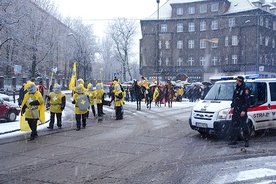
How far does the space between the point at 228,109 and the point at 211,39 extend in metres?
51.0

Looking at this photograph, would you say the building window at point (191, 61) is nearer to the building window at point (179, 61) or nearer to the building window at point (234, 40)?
the building window at point (179, 61)

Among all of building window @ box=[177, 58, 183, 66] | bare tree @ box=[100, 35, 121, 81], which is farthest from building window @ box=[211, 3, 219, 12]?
bare tree @ box=[100, 35, 121, 81]

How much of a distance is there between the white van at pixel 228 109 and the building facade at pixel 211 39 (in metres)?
43.9

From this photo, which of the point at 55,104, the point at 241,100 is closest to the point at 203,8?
the point at 55,104

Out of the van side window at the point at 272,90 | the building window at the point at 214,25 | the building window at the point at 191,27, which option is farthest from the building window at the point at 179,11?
the van side window at the point at 272,90

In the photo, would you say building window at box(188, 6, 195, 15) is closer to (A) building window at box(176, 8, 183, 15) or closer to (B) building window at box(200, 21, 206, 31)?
(A) building window at box(176, 8, 183, 15)

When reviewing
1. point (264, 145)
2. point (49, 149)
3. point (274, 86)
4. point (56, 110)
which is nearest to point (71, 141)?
point (49, 149)

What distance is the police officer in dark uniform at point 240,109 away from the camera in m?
9.10

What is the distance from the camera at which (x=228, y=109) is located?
9.89m

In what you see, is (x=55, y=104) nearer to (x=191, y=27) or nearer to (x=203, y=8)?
(x=203, y=8)

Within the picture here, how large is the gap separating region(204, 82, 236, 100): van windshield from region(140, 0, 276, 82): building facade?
43568 millimetres

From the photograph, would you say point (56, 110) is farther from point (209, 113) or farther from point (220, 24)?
point (220, 24)

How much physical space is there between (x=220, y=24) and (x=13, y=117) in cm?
4832

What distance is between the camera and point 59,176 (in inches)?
256
